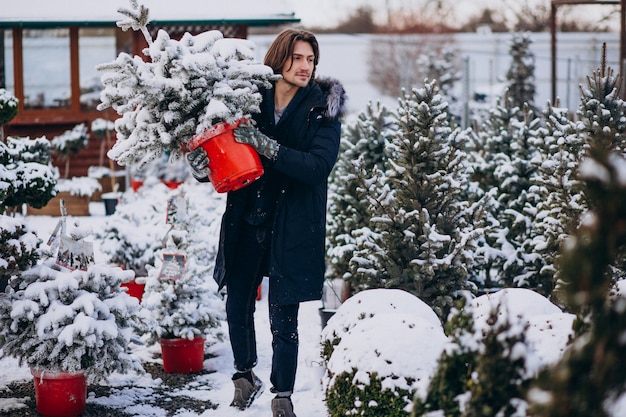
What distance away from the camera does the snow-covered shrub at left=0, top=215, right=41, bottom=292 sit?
14.4 ft

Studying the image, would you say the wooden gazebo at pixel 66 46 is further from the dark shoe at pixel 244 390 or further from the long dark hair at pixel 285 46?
the dark shoe at pixel 244 390

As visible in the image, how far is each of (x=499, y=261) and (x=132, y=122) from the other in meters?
3.37

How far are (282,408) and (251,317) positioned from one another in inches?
22.3

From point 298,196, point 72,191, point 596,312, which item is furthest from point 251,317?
point 72,191

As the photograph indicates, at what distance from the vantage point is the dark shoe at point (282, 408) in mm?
4352

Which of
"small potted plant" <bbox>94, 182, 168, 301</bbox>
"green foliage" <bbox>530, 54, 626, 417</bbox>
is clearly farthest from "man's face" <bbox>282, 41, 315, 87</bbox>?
"small potted plant" <bbox>94, 182, 168, 301</bbox>

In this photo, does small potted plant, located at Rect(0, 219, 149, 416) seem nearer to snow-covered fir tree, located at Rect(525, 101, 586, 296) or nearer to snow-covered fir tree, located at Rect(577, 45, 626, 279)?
snow-covered fir tree, located at Rect(525, 101, 586, 296)

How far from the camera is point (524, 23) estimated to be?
1517 inches

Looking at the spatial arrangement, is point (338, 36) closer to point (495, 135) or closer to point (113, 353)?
point (495, 135)

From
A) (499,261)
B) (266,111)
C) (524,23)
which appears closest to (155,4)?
(499,261)

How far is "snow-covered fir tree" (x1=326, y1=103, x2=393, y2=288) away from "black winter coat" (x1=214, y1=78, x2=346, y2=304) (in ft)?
6.91

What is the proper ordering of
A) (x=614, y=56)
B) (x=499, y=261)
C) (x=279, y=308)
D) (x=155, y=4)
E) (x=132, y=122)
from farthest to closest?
(x=614, y=56), (x=155, y=4), (x=499, y=261), (x=279, y=308), (x=132, y=122)

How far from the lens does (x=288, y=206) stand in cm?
434

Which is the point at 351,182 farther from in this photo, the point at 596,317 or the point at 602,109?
the point at 596,317
